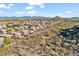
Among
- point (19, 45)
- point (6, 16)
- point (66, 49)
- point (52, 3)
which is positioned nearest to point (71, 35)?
point (66, 49)

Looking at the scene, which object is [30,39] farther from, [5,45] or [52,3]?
Result: [52,3]

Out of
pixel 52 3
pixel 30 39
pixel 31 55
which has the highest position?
pixel 52 3

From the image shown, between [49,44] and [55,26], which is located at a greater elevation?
[55,26]

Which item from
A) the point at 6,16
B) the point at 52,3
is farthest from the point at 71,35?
the point at 6,16

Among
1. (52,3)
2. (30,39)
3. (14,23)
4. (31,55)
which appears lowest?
(31,55)

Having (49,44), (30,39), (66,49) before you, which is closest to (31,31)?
(30,39)

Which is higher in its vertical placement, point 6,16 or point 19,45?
point 6,16

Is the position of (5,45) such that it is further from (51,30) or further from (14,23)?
(51,30)

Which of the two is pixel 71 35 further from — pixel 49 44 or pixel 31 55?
pixel 31 55
